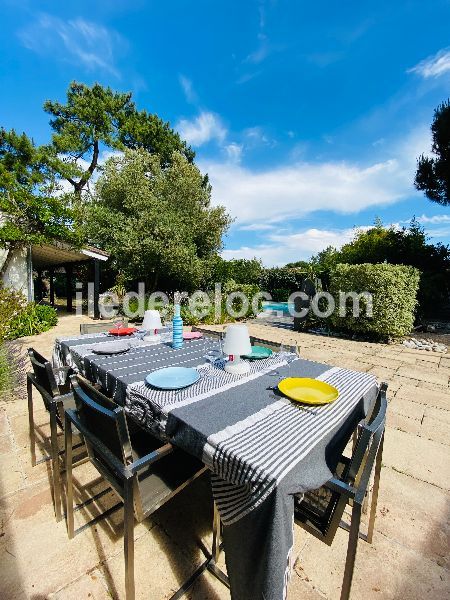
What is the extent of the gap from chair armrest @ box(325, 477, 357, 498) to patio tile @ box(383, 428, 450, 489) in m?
1.53

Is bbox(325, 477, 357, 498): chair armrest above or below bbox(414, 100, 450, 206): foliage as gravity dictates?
below

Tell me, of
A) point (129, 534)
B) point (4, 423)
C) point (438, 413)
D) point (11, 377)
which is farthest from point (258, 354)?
point (11, 377)

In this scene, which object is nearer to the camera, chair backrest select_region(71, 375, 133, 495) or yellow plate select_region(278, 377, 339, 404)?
chair backrest select_region(71, 375, 133, 495)

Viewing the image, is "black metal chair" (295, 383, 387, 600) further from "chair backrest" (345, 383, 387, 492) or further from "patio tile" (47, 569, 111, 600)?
"patio tile" (47, 569, 111, 600)

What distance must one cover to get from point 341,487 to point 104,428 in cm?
106

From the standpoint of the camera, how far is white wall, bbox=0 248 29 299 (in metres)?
7.39

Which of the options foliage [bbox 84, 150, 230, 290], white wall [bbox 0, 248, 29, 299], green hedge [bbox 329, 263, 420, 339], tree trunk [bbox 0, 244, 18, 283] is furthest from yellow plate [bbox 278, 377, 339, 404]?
foliage [bbox 84, 150, 230, 290]

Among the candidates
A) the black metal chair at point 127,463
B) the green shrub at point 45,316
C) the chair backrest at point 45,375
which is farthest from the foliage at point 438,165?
the green shrub at point 45,316

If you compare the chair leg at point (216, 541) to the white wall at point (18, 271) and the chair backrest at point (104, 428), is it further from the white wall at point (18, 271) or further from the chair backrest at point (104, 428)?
the white wall at point (18, 271)

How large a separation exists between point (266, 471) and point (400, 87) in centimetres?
959

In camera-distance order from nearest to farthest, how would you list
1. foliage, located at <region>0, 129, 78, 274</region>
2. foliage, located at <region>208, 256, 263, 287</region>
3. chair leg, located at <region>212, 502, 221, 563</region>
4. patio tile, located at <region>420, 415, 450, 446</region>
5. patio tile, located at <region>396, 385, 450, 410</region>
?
chair leg, located at <region>212, 502, 221, 563</region>
patio tile, located at <region>420, 415, 450, 446</region>
patio tile, located at <region>396, 385, 450, 410</region>
foliage, located at <region>0, 129, 78, 274</region>
foliage, located at <region>208, 256, 263, 287</region>

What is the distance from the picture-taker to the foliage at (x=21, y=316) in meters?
4.59

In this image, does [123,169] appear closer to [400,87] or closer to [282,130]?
[282,130]

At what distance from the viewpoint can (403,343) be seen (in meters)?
6.71
